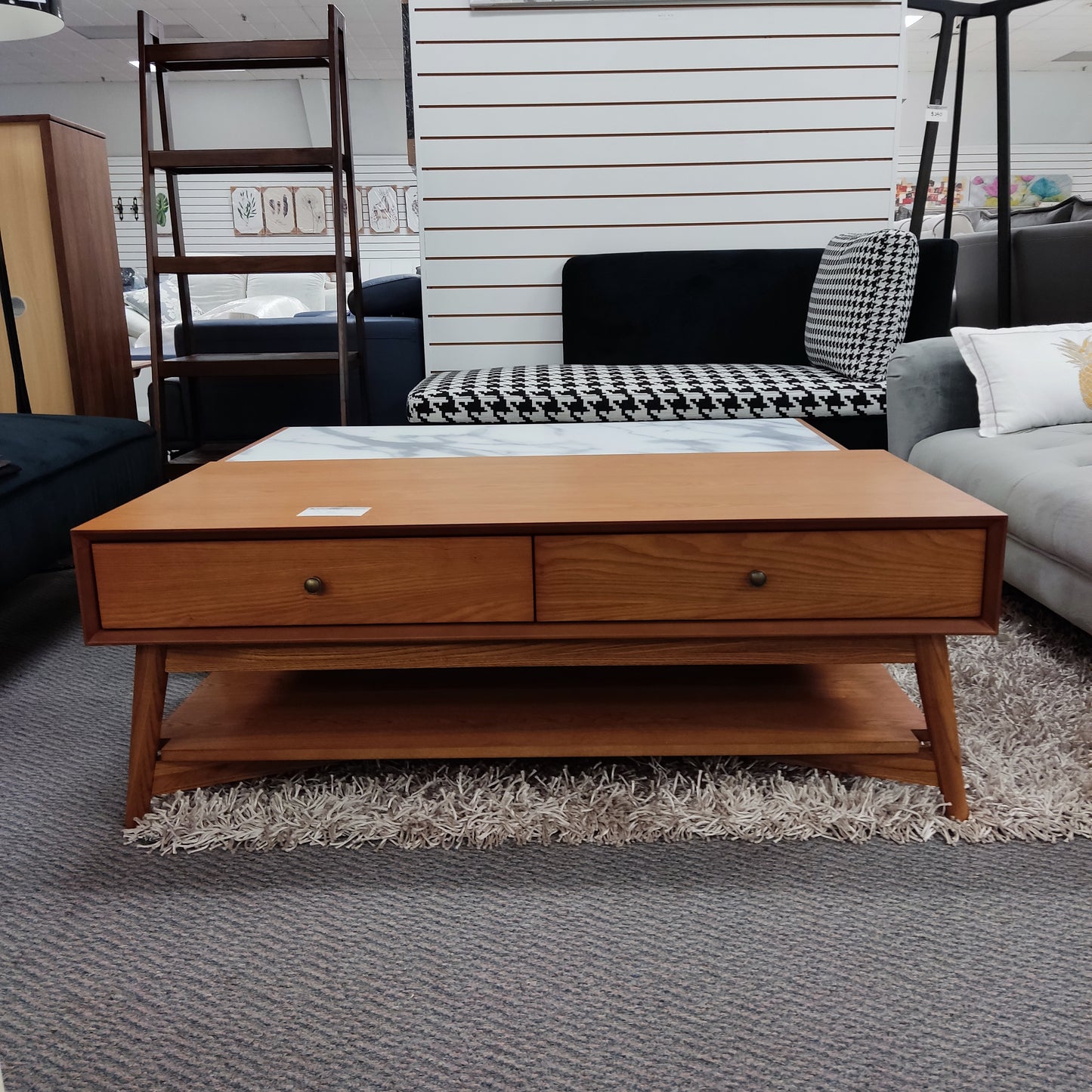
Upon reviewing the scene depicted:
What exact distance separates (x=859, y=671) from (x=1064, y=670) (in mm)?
459

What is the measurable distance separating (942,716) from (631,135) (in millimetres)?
2612

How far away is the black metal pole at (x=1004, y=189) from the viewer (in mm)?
2777

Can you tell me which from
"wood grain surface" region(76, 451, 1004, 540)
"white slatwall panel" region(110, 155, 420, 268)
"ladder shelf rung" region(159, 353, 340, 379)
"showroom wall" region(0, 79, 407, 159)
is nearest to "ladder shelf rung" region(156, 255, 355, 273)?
"ladder shelf rung" region(159, 353, 340, 379)

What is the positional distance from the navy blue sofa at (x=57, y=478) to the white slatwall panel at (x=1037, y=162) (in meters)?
7.91

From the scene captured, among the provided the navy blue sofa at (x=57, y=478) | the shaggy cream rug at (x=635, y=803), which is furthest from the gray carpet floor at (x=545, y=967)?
the navy blue sofa at (x=57, y=478)

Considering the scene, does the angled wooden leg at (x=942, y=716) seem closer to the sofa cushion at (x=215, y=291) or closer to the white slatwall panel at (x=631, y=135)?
the white slatwall panel at (x=631, y=135)

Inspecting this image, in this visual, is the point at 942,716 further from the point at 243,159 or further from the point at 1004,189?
the point at 243,159

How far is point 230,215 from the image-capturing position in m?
8.27

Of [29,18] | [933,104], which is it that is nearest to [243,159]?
[29,18]

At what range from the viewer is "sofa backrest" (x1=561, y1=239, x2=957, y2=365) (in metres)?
3.10

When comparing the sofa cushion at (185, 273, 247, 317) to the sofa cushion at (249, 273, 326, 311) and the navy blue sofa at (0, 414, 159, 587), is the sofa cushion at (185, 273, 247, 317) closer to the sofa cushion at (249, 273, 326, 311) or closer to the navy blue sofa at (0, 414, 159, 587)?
the sofa cushion at (249, 273, 326, 311)

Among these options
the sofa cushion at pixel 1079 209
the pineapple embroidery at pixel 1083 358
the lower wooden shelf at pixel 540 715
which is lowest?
the lower wooden shelf at pixel 540 715

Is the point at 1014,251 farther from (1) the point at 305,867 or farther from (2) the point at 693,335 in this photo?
(1) the point at 305,867

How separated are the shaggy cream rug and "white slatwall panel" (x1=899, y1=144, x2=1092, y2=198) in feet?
27.0
